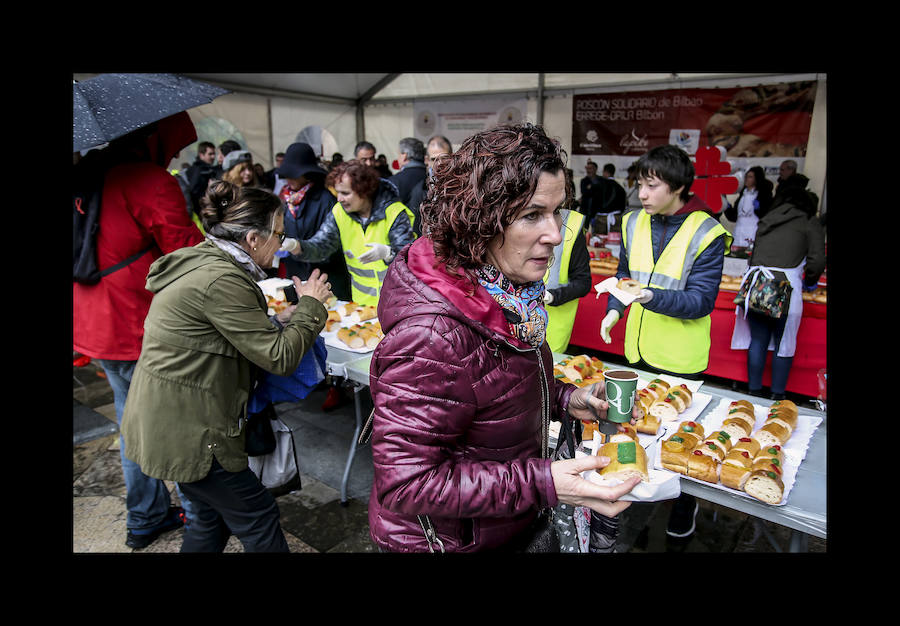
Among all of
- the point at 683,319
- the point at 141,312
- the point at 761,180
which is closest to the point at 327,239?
the point at 141,312

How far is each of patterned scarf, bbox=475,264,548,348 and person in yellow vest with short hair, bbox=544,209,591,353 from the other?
2005mm

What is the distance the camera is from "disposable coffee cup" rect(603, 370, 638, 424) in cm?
169

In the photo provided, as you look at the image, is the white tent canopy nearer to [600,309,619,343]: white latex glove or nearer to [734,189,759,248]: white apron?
[734,189,759,248]: white apron

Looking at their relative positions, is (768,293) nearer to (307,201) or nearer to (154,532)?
(307,201)

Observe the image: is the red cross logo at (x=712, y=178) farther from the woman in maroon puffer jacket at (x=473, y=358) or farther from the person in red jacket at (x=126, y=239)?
the woman in maroon puffer jacket at (x=473, y=358)

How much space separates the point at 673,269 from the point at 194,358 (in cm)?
243

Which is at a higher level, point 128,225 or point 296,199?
point 296,199

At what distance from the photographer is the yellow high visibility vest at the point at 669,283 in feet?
9.64

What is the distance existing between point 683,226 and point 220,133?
9756 mm

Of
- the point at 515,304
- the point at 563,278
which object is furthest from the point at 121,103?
the point at 563,278

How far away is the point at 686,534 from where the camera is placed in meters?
3.02

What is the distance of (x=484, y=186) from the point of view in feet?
4.05

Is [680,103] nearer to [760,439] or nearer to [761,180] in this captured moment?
[761,180]

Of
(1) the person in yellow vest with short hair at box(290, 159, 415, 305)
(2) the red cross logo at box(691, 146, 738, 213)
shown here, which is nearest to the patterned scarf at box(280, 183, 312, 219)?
(1) the person in yellow vest with short hair at box(290, 159, 415, 305)
